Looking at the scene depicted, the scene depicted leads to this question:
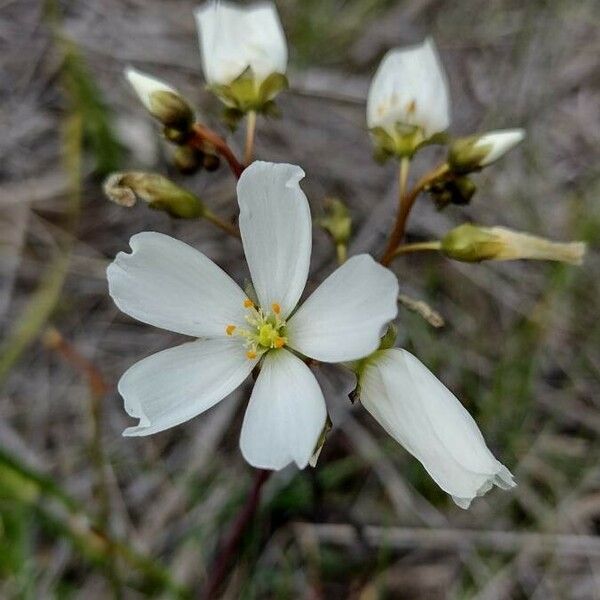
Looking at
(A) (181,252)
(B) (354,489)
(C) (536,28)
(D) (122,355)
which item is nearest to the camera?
(A) (181,252)

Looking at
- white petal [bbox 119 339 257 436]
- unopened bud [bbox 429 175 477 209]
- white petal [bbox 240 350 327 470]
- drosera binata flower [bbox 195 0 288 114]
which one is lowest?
white petal [bbox 119 339 257 436]

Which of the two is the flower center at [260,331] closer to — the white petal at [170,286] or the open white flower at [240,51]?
the white petal at [170,286]

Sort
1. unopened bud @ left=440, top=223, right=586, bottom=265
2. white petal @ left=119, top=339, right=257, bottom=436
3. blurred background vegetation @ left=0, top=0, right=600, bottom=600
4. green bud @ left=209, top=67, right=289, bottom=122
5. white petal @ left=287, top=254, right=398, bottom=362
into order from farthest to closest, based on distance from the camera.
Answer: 1. blurred background vegetation @ left=0, top=0, right=600, bottom=600
2. green bud @ left=209, top=67, right=289, bottom=122
3. unopened bud @ left=440, top=223, right=586, bottom=265
4. white petal @ left=119, top=339, right=257, bottom=436
5. white petal @ left=287, top=254, right=398, bottom=362

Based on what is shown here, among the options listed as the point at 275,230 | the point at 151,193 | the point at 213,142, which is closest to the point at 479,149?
the point at 275,230

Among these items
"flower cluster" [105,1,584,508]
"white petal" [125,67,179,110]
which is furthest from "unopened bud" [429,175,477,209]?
"white petal" [125,67,179,110]

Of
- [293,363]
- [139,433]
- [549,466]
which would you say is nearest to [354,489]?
[549,466]

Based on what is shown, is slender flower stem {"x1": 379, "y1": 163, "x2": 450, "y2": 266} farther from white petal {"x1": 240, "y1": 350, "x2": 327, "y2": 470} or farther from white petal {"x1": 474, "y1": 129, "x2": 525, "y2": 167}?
white petal {"x1": 240, "y1": 350, "x2": 327, "y2": 470}

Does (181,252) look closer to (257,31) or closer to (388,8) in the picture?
(257,31)
